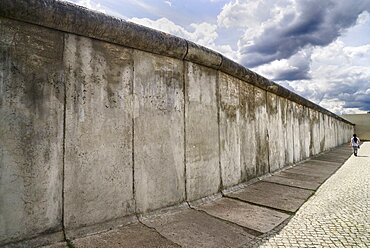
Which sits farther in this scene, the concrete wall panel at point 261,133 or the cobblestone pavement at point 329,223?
the concrete wall panel at point 261,133

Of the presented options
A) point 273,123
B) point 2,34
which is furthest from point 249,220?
point 273,123

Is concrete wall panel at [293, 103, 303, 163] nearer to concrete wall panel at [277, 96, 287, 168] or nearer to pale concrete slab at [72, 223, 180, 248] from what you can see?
concrete wall panel at [277, 96, 287, 168]

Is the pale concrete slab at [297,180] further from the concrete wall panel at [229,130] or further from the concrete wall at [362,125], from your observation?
the concrete wall at [362,125]

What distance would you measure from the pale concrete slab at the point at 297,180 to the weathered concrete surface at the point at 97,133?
400 cm

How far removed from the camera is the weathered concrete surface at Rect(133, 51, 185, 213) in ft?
10.3

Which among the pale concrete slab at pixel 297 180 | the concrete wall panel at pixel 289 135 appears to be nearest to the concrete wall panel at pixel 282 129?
the concrete wall panel at pixel 289 135

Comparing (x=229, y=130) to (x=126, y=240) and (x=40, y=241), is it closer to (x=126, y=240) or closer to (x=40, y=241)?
(x=126, y=240)

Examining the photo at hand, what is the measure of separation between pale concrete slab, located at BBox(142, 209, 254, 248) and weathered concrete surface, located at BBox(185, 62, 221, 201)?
1.81ft

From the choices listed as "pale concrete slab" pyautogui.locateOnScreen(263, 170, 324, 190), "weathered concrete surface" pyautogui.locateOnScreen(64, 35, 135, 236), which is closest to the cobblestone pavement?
"pale concrete slab" pyautogui.locateOnScreen(263, 170, 324, 190)

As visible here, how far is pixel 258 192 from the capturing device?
4.73m

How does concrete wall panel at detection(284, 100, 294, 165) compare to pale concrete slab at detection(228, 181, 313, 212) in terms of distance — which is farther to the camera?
concrete wall panel at detection(284, 100, 294, 165)

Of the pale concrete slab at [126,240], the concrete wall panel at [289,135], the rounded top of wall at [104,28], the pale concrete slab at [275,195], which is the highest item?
the rounded top of wall at [104,28]

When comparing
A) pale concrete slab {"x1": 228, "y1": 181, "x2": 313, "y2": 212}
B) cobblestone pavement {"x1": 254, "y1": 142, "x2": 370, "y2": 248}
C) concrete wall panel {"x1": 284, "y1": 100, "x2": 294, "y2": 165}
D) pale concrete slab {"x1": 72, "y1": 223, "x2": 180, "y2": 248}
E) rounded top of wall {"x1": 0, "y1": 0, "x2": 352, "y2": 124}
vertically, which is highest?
rounded top of wall {"x1": 0, "y1": 0, "x2": 352, "y2": 124}

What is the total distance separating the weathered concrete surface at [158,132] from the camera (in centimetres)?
313
